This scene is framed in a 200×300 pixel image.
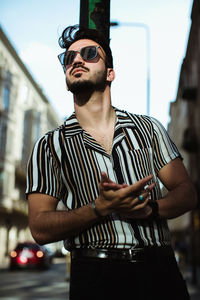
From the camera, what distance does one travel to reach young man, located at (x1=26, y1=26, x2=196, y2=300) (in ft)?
5.84

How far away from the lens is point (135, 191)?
5.51 ft

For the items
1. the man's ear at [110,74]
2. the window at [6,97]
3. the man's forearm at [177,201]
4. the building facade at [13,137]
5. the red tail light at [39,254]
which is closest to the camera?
the man's forearm at [177,201]

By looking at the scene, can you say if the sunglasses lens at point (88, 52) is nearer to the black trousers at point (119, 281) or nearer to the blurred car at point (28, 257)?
the black trousers at point (119, 281)

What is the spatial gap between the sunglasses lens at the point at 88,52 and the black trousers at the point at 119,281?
41.5 inches

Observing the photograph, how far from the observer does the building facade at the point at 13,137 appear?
1513 inches

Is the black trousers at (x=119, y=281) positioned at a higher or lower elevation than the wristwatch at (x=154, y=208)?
lower

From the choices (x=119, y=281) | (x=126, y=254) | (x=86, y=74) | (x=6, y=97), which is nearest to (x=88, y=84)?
(x=86, y=74)

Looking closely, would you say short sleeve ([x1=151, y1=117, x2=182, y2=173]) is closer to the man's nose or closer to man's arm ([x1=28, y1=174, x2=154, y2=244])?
man's arm ([x1=28, y1=174, x2=154, y2=244])

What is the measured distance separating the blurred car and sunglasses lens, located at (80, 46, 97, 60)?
69.6 feet

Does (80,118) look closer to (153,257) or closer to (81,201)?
(81,201)

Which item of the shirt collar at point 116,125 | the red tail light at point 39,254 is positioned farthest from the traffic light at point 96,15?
the red tail light at point 39,254

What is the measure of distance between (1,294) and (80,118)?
1011 centimetres

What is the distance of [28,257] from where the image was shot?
73.8ft

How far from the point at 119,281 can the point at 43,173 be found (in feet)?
2.04
